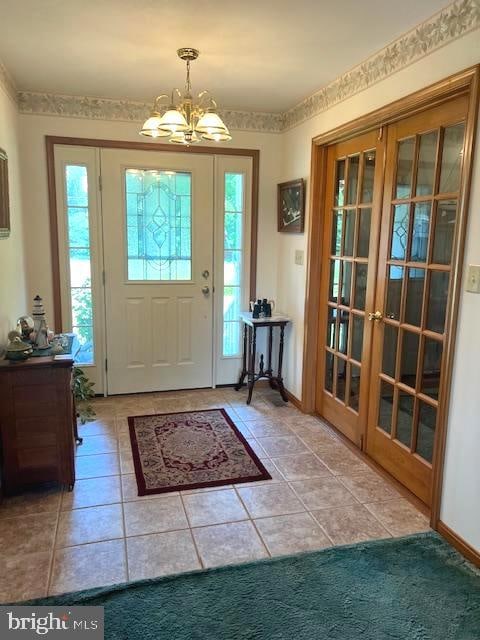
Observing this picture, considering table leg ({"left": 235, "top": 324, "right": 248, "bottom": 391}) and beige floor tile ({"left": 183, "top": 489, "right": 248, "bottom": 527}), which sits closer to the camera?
beige floor tile ({"left": 183, "top": 489, "right": 248, "bottom": 527})

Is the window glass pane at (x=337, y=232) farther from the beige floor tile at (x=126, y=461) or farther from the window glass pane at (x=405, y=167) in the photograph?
the beige floor tile at (x=126, y=461)

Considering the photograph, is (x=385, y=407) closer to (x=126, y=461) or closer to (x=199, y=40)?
(x=126, y=461)

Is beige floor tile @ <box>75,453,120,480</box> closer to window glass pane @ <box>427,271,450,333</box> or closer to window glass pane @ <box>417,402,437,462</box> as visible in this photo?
window glass pane @ <box>417,402,437,462</box>

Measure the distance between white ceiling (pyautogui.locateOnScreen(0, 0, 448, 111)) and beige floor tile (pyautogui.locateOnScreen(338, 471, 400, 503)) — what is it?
2407 mm

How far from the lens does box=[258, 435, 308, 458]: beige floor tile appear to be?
10.5 ft

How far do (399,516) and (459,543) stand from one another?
33cm

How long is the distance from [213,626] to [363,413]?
1720mm

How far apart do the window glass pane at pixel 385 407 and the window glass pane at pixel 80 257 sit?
231 centimetres

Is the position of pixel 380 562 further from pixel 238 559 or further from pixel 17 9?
pixel 17 9

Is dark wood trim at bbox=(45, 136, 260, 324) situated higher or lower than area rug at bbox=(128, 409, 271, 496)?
higher

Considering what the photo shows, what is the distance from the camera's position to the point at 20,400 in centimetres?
254

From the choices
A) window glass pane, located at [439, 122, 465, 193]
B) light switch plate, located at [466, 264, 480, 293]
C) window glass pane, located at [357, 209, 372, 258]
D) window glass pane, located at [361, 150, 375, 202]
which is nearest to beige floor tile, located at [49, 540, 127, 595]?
light switch plate, located at [466, 264, 480, 293]

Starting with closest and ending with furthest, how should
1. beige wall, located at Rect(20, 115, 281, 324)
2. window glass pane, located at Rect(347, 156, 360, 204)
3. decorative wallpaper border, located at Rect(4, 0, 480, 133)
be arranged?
decorative wallpaper border, located at Rect(4, 0, 480, 133), window glass pane, located at Rect(347, 156, 360, 204), beige wall, located at Rect(20, 115, 281, 324)

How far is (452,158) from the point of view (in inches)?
90.7
